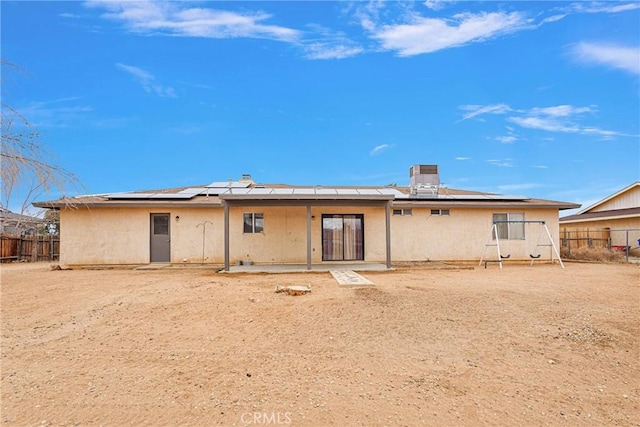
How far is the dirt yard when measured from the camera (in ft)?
9.64

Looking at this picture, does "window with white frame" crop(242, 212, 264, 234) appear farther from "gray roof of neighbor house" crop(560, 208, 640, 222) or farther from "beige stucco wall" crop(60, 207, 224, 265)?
"gray roof of neighbor house" crop(560, 208, 640, 222)

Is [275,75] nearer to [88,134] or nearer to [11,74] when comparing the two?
[88,134]

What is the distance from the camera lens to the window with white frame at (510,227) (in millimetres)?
13961

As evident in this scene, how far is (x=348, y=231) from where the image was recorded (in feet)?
44.5

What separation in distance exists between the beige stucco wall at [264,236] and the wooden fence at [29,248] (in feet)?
26.9

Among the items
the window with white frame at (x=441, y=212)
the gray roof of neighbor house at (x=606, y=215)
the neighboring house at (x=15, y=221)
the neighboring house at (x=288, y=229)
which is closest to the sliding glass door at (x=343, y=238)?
the neighboring house at (x=288, y=229)

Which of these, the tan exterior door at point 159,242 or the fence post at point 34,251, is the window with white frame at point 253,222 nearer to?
the tan exterior door at point 159,242

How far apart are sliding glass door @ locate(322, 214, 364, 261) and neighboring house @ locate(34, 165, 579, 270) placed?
4 centimetres

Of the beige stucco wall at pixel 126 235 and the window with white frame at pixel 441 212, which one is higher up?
the window with white frame at pixel 441 212

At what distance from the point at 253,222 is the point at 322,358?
9442mm

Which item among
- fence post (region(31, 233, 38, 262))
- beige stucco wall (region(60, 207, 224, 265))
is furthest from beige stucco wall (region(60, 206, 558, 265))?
fence post (region(31, 233, 38, 262))

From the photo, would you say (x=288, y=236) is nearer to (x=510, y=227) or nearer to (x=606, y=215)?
(x=510, y=227)

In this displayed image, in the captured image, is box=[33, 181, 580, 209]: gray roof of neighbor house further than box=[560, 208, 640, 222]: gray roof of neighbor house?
No

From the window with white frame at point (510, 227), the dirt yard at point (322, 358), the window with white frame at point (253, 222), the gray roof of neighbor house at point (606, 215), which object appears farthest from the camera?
the gray roof of neighbor house at point (606, 215)
